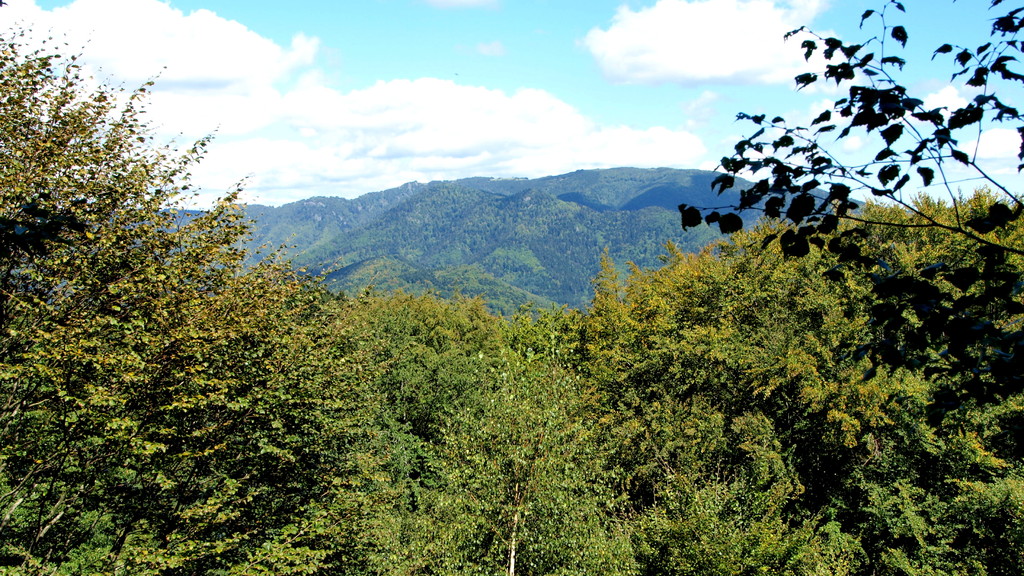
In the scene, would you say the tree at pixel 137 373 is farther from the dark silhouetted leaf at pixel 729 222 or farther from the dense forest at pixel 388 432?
the dark silhouetted leaf at pixel 729 222

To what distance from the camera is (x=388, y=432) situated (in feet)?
93.2

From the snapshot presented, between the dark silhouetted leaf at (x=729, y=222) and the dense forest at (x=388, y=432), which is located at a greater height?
the dark silhouetted leaf at (x=729, y=222)

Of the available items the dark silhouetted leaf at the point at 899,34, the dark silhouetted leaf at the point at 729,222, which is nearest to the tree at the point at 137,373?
the dark silhouetted leaf at the point at 729,222

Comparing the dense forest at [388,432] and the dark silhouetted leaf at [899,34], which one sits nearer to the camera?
the dark silhouetted leaf at [899,34]

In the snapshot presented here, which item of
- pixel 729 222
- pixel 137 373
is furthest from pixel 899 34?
pixel 137 373

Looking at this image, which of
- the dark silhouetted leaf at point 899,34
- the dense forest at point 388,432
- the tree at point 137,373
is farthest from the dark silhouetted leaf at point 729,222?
the tree at point 137,373

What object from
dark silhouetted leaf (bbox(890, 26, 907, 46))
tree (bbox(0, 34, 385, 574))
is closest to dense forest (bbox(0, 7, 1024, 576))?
tree (bbox(0, 34, 385, 574))

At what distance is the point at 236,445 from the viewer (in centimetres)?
1316

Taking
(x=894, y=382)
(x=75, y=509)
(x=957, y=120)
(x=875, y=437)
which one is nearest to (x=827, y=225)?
Answer: (x=957, y=120)

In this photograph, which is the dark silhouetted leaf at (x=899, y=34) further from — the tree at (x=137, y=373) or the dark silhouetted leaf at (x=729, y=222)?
the tree at (x=137, y=373)

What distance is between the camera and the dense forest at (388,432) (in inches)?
378

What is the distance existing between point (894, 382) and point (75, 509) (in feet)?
78.8

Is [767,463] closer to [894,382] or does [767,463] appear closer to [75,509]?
[894,382]

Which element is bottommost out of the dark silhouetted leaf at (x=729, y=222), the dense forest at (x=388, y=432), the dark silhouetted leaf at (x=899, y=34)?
the dense forest at (x=388, y=432)
